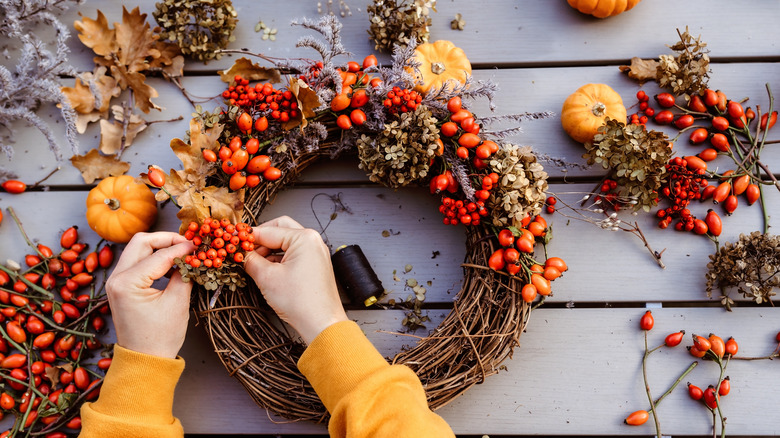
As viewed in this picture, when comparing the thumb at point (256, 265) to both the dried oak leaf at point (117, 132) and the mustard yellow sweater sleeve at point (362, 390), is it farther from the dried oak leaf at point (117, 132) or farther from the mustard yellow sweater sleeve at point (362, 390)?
the dried oak leaf at point (117, 132)

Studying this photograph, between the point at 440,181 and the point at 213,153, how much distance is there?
0.67 metres

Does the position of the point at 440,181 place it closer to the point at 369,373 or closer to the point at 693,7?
the point at 369,373

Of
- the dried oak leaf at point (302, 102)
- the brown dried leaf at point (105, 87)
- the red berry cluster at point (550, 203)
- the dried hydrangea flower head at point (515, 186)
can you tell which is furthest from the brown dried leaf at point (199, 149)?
the red berry cluster at point (550, 203)

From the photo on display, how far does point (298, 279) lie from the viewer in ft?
4.62

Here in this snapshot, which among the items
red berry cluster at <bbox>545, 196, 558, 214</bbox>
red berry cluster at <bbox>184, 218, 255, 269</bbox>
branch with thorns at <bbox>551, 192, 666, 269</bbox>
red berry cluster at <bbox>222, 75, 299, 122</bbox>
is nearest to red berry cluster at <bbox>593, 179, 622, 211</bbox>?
branch with thorns at <bbox>551, 192, 666, 269</bbox>

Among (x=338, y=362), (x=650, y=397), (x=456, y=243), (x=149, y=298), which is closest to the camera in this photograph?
(x=338, y=362)

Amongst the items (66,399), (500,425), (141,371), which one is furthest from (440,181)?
(66,399)

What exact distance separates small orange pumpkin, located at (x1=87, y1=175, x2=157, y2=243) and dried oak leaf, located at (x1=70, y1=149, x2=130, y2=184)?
12cm

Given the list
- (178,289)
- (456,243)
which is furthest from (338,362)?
(456,243)

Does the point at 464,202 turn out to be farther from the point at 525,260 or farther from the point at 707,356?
the point at 707,356

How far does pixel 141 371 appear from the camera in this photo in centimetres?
144

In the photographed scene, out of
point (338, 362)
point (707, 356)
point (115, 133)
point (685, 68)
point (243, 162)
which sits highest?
point (685, 68)

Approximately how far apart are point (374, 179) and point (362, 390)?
24.7 inches

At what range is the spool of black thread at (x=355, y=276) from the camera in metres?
1.59
